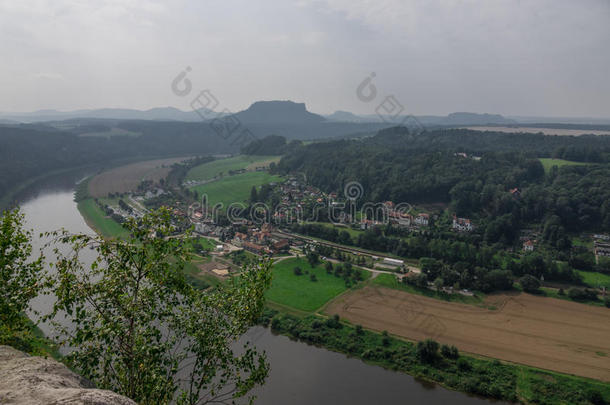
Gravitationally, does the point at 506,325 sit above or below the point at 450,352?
below

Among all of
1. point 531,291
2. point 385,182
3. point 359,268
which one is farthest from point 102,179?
point 531,291

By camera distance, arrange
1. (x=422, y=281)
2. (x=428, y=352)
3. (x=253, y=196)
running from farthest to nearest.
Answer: (x=253, y=196), (x=422, y=281), (x=428, y=352)

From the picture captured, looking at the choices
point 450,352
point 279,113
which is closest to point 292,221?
point 450,352

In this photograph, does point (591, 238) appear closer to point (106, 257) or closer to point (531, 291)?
point (531, 291)

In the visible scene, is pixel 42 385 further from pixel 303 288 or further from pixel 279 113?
pixel 279 113

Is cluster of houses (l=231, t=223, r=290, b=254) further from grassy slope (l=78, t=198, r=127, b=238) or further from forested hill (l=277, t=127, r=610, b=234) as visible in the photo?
forested hill (l=277, t=127, r=610, b=234)

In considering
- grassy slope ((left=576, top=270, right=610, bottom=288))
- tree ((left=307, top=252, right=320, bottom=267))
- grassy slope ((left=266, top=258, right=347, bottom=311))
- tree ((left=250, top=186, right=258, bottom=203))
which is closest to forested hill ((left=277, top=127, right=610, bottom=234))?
grassy slope ((left=576, top=270, right=610, bottom=288))

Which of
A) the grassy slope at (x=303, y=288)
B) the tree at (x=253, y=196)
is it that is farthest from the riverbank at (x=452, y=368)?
the tree at (x=253, y=196)
